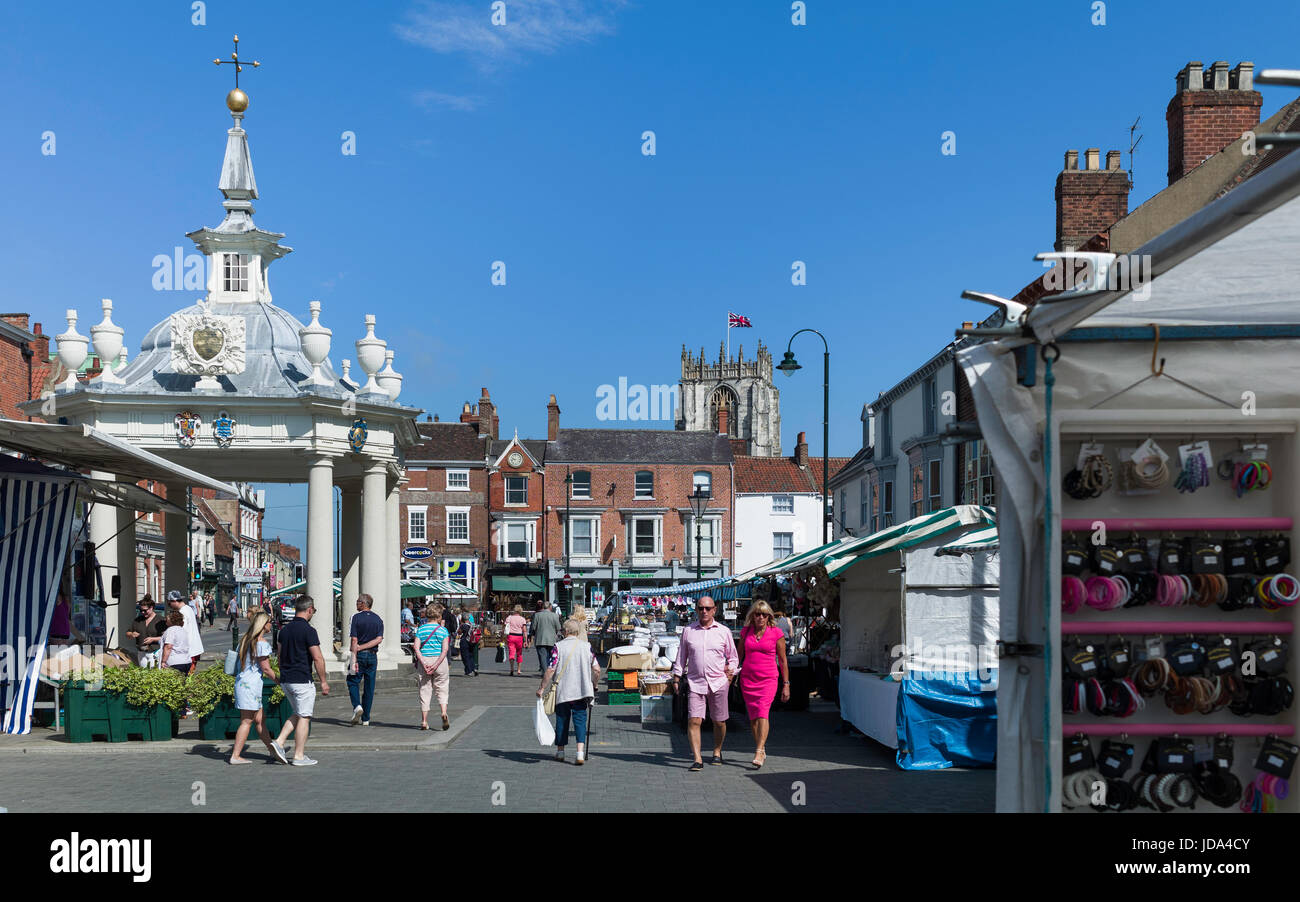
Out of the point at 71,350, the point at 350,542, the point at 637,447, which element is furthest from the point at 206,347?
the point at 637,447

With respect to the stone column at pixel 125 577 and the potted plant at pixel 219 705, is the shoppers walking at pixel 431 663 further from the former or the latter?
the stone column at pixel 125 577

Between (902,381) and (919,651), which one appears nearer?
(919,651)

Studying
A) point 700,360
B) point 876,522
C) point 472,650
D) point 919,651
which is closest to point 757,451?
point 700,360

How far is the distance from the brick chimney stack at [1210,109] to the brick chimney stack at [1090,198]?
2.21 m

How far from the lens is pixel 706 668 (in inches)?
509

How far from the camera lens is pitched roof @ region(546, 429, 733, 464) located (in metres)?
66.7

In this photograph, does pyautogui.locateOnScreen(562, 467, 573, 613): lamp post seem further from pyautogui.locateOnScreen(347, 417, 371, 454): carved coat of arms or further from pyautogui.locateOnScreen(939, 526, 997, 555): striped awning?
pyautogui.locateOnScreen(939, 526, 997, 555): striped awning

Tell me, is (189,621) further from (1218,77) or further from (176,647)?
(1218,77)

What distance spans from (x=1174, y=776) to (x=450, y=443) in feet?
203

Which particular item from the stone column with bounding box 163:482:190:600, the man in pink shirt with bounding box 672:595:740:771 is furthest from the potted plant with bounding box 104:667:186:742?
the stone column with bounding box 163:482:190:600

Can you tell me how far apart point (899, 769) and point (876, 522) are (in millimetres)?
31961

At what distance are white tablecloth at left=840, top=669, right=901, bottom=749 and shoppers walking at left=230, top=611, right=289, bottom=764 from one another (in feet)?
21.5

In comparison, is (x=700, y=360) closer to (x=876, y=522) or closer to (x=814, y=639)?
(x=876, y=522)

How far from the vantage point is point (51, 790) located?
10.9 meters
